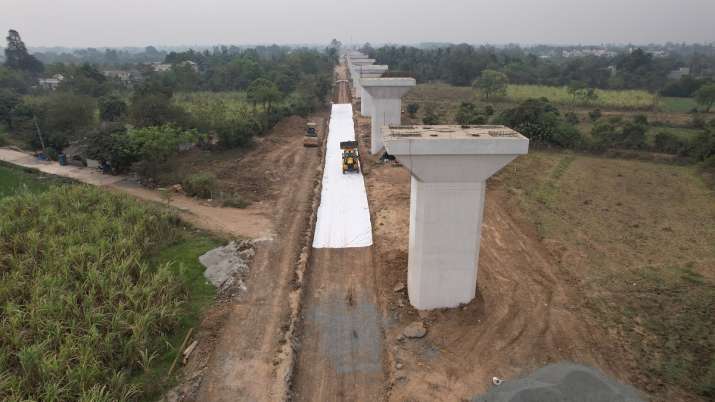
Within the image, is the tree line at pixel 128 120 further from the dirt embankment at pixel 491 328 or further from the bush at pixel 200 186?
the dirt embankment at pixel 491 328

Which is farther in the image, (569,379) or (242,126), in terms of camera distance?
(242,126)

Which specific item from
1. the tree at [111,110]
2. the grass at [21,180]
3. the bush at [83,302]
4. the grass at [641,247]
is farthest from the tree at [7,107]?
the grass at [641,247]

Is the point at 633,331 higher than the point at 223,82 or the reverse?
the reverse

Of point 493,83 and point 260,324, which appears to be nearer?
point 260,324

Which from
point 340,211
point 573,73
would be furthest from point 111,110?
point 573,73

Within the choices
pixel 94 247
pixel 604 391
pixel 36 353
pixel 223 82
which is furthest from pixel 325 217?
pixel 223 82

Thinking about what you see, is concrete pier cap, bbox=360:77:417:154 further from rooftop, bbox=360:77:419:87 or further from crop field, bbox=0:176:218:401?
crop field, bbox=0:176:218:401

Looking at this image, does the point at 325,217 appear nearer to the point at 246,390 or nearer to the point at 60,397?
the point at 246,390

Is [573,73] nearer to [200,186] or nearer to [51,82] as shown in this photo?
[200,186]
